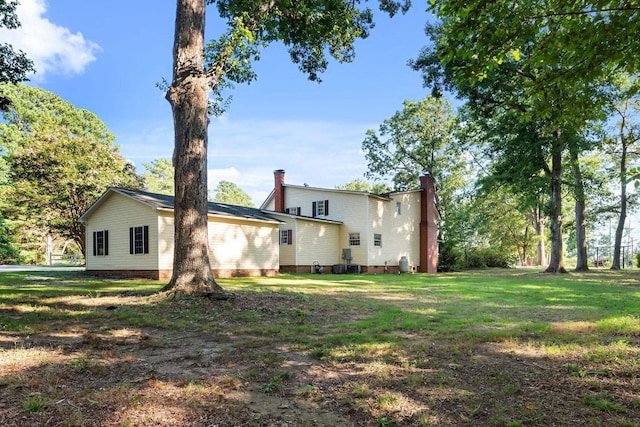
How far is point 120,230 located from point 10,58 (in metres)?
9.12

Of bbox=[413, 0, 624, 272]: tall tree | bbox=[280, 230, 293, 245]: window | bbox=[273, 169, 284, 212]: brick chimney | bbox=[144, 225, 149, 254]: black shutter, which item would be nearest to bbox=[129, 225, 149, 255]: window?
bbox=[144, 225, 149, 254]: black shutter

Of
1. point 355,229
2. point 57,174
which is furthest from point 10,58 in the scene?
point 57,174

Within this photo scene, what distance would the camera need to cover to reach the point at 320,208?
86.1 ft

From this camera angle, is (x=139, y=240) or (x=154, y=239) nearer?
(x=154, y=239)

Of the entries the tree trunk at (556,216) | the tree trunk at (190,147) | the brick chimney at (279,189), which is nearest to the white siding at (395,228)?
the brick chimney at (279,189)

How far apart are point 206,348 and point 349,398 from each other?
7.79ft

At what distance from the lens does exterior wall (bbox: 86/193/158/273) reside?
16438 mm

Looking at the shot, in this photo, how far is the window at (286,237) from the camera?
22734mm

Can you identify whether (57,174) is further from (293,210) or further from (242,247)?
(242,247)

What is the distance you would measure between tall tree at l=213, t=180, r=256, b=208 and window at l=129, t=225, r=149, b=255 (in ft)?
226

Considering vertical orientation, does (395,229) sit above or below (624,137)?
below

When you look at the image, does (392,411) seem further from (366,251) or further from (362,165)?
(362,165)

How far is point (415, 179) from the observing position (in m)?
38.6

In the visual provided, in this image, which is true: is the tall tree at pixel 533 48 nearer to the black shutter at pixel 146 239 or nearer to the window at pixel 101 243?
the black shutter at pixel 146 239
